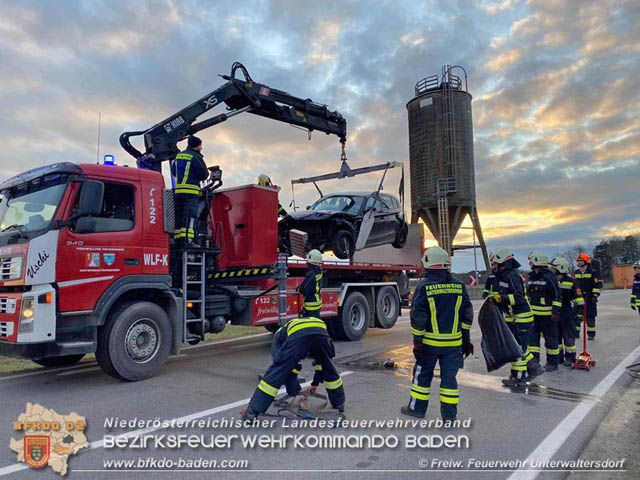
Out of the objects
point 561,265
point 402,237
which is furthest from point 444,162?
point 561,265

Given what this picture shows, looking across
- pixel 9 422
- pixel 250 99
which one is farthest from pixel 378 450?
pixel 250 99

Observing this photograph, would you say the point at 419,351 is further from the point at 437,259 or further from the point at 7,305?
the point at 7,305

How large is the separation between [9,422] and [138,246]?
8.01 feet

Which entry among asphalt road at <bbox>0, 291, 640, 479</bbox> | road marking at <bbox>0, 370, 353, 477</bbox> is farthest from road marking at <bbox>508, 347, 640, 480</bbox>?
road marking at <bbox>0, 370, 353, 477</bbox>

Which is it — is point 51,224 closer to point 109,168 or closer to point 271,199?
point 109,168

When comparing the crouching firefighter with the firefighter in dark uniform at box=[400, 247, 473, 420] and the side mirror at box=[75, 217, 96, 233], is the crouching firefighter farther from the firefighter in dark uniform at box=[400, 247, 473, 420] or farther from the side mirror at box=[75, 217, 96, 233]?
the side mirror at box=[75, 217, 96, 233]

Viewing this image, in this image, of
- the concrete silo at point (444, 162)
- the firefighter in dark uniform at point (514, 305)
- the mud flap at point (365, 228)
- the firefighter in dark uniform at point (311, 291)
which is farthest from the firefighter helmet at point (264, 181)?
the concrete silo at point (444, 162)

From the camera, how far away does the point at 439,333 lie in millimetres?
4223

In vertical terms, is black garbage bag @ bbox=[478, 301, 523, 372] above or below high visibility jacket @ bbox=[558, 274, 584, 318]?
below

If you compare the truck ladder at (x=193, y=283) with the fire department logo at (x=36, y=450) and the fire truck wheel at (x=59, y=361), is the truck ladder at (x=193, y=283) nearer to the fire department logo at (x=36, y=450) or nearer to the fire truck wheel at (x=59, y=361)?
the fire truck wheel at (x=59, y=361)

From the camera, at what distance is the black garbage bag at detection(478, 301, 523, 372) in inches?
200

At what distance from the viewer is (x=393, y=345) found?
8.95 m

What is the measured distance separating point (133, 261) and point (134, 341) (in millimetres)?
1031

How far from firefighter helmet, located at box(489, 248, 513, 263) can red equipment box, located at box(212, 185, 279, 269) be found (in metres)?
3.66
